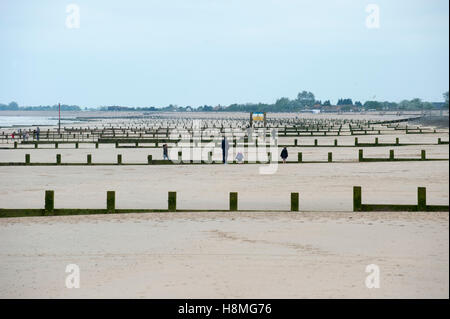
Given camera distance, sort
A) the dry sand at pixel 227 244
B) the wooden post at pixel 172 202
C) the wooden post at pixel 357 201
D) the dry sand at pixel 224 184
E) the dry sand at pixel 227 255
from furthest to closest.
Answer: the dry sand at pixel 224 184 → the wooden post at pixel 172 202 → the wooden post at pixel 357 201 → the dry sand at pixel 227 244 → the dry sand at pixel 227 255

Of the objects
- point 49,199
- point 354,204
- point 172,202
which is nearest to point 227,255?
point 172,202

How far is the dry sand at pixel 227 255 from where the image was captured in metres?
11.1

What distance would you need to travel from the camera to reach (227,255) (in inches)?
539

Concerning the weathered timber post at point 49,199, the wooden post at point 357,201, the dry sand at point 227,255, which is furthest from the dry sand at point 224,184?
the dry sand at point 227,255

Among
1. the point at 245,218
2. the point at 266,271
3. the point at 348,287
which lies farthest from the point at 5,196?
the point at 348,287

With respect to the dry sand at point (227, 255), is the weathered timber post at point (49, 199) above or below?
above

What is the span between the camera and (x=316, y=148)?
52.2 meters

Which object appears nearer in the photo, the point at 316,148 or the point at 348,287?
the point at 348,287

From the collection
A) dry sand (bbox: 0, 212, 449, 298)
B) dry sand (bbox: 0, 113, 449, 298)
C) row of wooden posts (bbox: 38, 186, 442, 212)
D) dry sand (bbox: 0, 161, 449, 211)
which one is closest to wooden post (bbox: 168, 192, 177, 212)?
row of wooden posts (bbox: 38, 186, 442, 212)

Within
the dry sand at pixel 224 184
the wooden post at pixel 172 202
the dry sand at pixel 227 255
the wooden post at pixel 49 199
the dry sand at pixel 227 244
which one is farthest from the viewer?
the dry sand at pixel 224 184

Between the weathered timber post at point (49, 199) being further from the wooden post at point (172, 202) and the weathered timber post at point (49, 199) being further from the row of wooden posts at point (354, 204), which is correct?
the wooden post at point (172, 202)

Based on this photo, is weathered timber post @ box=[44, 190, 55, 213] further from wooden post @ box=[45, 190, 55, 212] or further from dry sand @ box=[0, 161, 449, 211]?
dry sand @ box=[0, 161, 449, 211]
